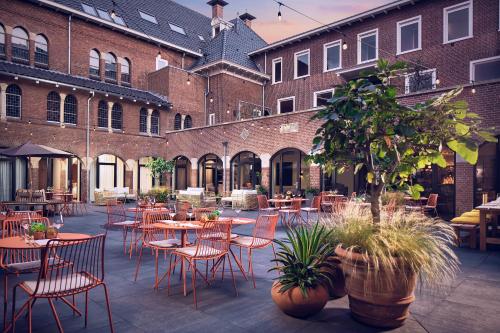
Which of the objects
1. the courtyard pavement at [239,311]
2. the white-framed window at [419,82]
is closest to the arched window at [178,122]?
the white-framed window at [419,82]

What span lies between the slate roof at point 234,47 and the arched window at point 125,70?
446 cm

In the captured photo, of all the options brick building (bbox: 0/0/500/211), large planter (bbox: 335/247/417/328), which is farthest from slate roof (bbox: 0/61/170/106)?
large planter (bbox: 335/247/417/328)

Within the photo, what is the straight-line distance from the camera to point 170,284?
470cm

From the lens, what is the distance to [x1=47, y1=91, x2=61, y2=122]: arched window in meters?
17.6

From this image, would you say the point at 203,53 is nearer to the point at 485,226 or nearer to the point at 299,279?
the point at 485,226

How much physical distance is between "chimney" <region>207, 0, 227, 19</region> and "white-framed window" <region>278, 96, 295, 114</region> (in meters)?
10.9

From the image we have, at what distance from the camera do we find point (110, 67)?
69.9ft

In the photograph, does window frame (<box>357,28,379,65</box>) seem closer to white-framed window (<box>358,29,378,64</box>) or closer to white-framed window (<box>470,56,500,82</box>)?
white-framed window (<box>358,29,378,64</box>)

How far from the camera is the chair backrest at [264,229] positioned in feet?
16.4

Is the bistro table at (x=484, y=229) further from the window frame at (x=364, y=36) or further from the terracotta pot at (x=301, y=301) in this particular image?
the window frame at (x=364, y=36)

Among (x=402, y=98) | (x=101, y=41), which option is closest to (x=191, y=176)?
(x=101, y=41)

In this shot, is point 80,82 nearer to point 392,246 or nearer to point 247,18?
point 247,18

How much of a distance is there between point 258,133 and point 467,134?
13636 mm

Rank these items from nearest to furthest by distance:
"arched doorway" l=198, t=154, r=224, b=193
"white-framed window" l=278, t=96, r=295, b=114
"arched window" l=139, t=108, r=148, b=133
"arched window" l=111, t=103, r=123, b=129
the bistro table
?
the bistro table → "arched doorway" l=198, t=154, r=224, b=193 → "arched window" l=111, t=103, r=123, b=129 → "arched window" l=139, t=108, r=148, b=133 → "white-framed window" l=278, t=96, r=295, b=114
